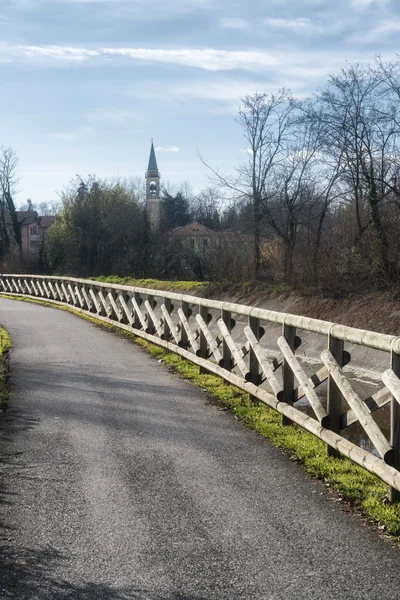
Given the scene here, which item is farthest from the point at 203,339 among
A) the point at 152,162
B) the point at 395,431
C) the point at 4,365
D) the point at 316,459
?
the point at 152,162

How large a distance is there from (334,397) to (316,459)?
0.55 metres

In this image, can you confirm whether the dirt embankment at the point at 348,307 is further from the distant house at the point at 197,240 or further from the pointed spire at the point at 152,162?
the pointed spire at the point at 152,162

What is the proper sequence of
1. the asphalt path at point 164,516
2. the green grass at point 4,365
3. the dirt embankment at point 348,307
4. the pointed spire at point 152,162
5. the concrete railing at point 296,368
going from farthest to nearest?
the pointed spire at point 152,162
the dirt embankment at point 348,307
the green grass at point 4,365
the concrete railing at point 296,368
the asphalt path at point 164,516

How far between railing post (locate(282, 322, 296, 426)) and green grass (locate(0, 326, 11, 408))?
3.22m

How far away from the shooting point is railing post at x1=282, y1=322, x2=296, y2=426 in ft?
25.2

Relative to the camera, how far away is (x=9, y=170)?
204 ft

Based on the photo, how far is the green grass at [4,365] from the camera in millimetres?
8944

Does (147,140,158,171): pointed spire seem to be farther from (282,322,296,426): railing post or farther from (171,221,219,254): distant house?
(282,322,296,426): railing post

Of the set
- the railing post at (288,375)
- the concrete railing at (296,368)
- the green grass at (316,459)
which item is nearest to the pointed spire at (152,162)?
the concrete railing at (296,368)

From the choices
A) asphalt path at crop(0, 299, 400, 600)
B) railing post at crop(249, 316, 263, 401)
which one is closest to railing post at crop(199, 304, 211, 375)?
railing post at crop(249, 316, 263, 401)

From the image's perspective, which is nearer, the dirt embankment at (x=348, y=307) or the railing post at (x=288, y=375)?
the railing post at (x=288, y=375)

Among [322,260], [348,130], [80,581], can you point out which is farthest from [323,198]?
[80,581]

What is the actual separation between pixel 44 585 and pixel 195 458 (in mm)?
2720

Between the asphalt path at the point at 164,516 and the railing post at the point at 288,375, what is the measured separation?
53 cm
